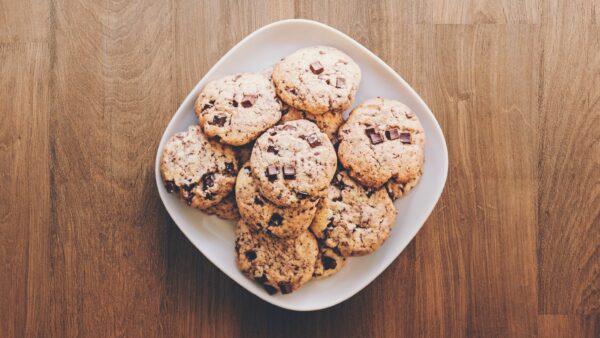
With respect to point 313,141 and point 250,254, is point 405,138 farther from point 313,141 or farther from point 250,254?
point 250,254

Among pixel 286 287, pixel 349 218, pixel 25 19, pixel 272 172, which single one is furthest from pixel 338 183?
pixel 25 19

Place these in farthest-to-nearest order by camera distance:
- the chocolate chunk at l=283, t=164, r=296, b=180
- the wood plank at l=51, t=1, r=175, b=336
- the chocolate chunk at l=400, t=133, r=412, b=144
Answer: the wood plank at l=51, t=1, r=175, b=336 < the chocolate chunk at l=400, t=133, r=412, b=144 < the chocolate chunk at l=283, t=164, r=296, b=180

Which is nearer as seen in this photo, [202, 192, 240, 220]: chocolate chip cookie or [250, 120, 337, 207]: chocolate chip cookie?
[250, 120, 337, 207]: chocolate chip cookie

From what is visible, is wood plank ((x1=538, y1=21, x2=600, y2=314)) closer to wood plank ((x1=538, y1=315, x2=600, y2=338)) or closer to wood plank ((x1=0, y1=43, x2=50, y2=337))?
wood plank ((x1=538, y1=315, x2=600, y2=338))

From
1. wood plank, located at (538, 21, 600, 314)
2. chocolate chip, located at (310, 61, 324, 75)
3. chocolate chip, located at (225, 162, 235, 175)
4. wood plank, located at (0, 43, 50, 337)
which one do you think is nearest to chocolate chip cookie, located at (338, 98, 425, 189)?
chocolate chip, located at (310, 61, 324, 75)

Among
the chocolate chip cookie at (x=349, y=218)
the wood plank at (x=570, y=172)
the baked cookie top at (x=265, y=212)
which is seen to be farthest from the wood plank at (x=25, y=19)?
the wood plank at (x=570, y=172)

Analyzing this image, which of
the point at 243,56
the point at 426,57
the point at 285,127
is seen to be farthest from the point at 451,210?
the point at 243,56

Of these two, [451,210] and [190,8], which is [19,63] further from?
[451,210]

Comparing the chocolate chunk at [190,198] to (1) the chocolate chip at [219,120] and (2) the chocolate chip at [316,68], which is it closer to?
(1) the chocolate chip at [219,120]
